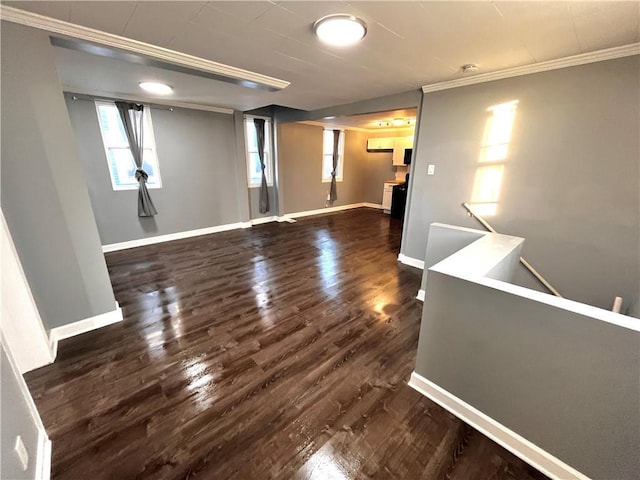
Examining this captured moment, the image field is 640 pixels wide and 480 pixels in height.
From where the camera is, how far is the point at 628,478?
109cm

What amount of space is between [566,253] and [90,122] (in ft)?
20.6

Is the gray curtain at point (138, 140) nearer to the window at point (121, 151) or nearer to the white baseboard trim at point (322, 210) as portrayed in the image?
the window at point (121, 151)

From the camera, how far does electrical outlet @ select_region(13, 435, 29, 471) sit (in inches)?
41.1

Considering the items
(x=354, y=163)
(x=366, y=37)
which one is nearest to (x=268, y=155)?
(x=354, y=163)

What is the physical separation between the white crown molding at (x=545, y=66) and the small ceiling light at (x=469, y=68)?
8.7 inches

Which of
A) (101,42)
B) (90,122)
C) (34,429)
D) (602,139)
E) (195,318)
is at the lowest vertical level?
(195,318)

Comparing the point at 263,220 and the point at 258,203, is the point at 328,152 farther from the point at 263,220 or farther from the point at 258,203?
the point at 263,220

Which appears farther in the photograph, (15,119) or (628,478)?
(15,119)

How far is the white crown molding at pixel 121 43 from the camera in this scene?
1.67 meters

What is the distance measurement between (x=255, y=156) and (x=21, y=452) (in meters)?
5.62

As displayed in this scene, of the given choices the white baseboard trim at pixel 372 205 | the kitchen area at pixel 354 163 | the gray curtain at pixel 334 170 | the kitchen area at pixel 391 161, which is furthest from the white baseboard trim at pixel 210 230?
the kitchen area at pixel 391 161

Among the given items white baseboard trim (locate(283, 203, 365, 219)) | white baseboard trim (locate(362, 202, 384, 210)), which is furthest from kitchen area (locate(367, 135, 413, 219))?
white baseboard trim (locate(283, 203, 365, 219))

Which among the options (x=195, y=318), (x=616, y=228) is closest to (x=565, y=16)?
(x=616, y=228)

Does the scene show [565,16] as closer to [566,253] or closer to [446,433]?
[566,253]
